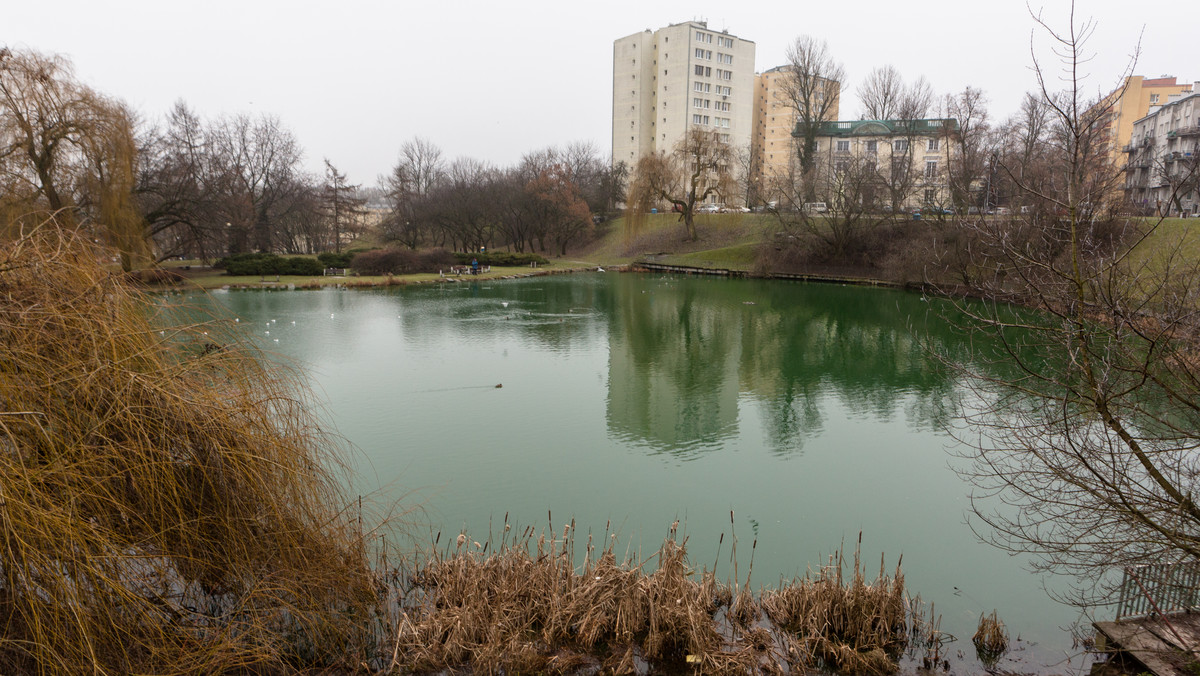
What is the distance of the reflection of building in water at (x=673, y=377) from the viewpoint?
10.5m

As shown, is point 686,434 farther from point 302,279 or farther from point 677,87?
point 677,87

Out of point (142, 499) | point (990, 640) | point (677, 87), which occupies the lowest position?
point (990, 640)

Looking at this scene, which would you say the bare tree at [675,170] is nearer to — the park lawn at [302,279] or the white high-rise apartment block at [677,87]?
the park lawn at [302,279]

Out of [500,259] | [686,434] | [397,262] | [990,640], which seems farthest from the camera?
[500,259]

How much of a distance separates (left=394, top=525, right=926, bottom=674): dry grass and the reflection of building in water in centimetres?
448

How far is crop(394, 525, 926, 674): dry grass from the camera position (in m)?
4.34

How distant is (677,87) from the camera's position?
62812 millimetres

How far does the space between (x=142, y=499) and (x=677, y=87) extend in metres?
65.2

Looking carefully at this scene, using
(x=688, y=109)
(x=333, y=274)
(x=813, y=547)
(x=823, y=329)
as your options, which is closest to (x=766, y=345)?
(x=823, y=329)

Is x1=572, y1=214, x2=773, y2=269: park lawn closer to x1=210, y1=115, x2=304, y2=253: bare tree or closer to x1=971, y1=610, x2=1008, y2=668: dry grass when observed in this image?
x1=210, y1=115, x2=304, y2=253: bare tree

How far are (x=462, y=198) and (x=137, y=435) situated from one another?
45.9 m

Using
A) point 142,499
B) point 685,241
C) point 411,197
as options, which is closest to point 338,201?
point 411,197

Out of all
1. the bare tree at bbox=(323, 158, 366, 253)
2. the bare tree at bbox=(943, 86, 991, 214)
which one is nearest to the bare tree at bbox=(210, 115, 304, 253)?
the bare tree at bbox=(323, 158, 366, 253)

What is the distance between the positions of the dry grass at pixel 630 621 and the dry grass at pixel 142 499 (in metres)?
0.63
